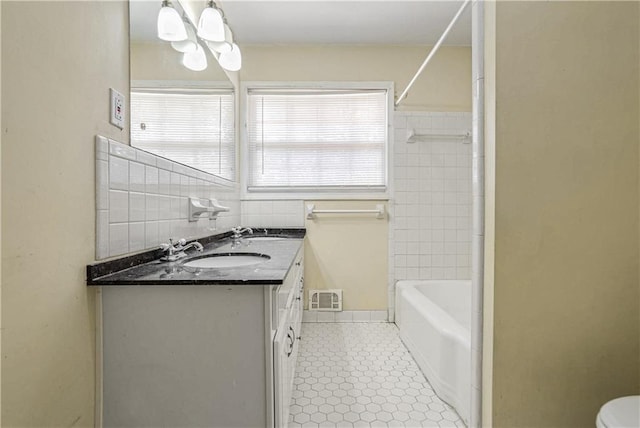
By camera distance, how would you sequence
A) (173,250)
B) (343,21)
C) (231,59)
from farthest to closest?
(343,21) → (231,59) → (173,250)

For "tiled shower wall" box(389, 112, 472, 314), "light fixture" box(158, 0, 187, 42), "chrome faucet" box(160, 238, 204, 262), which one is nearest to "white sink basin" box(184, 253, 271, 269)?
"chrome faucet" box(160, 238, 204, 262)

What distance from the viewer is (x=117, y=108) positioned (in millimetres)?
1046

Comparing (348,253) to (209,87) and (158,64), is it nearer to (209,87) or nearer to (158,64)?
(209,87)

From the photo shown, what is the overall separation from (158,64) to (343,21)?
58.7 inches

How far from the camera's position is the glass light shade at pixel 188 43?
61.0 inches

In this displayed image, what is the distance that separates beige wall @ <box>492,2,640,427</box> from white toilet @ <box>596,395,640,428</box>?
0.21m

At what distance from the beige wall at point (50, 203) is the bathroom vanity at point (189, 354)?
81 mm

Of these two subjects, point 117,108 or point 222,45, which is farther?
point 222,45

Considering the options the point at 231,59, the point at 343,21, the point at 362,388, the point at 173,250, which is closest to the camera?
the point at 173,250

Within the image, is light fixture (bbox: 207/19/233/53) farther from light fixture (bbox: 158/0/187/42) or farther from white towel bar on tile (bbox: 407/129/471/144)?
white towel bar on tile (bbox: 407/129/471/144)

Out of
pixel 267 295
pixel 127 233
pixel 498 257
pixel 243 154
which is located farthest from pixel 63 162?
pixel 243 154

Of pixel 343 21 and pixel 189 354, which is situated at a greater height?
pixel 343 21

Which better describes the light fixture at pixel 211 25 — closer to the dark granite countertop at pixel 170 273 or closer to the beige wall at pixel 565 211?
the dark granite countertop at pixel 170 273

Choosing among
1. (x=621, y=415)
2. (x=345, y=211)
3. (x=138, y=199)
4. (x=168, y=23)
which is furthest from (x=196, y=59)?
(x=621, y=415)
